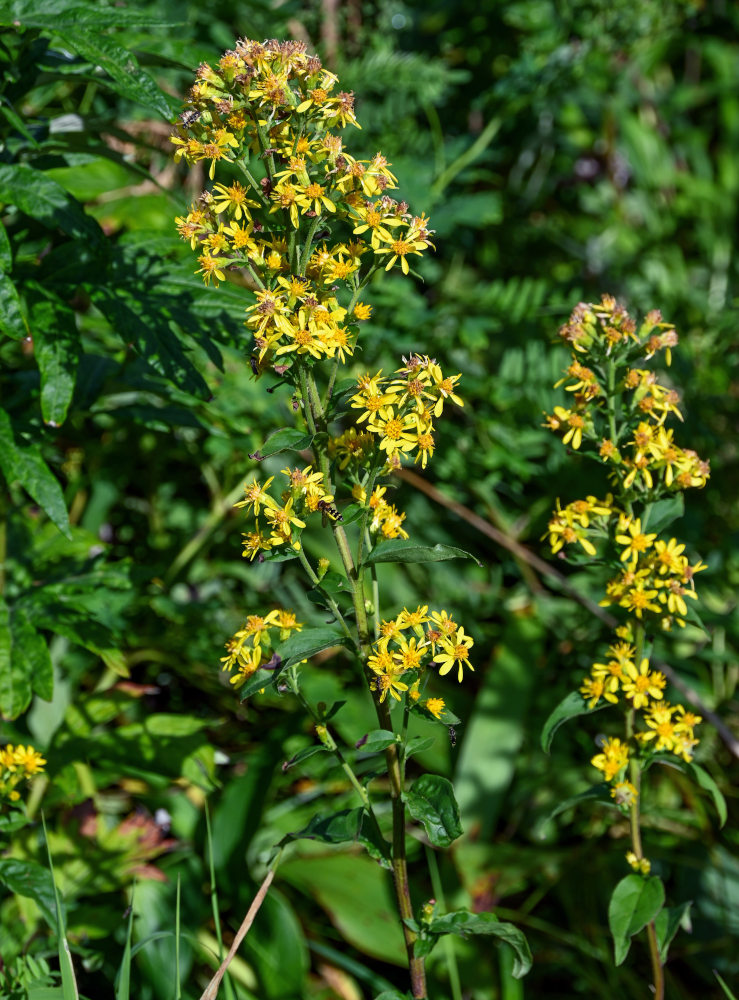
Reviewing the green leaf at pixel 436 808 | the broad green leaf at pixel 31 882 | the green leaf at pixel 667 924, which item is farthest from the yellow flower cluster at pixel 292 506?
the green leaf at pixel 667 924

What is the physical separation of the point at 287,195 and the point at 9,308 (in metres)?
0.53

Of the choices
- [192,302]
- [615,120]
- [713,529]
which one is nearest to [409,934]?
[192,302]

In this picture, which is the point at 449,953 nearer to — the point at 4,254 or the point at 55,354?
the point at 55,354

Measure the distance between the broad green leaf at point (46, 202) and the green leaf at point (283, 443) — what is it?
0.60 meters

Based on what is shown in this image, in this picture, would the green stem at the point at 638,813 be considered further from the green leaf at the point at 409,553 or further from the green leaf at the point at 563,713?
the green leaf at the point at 409,553

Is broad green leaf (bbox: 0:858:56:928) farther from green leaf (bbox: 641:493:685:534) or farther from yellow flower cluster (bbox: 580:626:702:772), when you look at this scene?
green leaf (bbox: 641:493:685:534)

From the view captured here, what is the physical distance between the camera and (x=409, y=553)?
1.29 meters

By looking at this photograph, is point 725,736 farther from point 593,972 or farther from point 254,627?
point 254,627

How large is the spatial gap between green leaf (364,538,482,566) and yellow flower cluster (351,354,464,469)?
0.11 meters

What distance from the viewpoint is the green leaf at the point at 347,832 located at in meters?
1.32

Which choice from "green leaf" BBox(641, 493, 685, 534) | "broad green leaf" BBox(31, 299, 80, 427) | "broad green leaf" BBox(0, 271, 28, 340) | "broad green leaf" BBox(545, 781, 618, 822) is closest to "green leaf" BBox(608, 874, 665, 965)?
"broad green leaf" BBox(545, 781, 618, 822)

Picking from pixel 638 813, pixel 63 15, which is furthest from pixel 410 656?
pixel 63 15

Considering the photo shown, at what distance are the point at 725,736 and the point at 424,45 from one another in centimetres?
267

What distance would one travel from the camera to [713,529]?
9.37 ft
